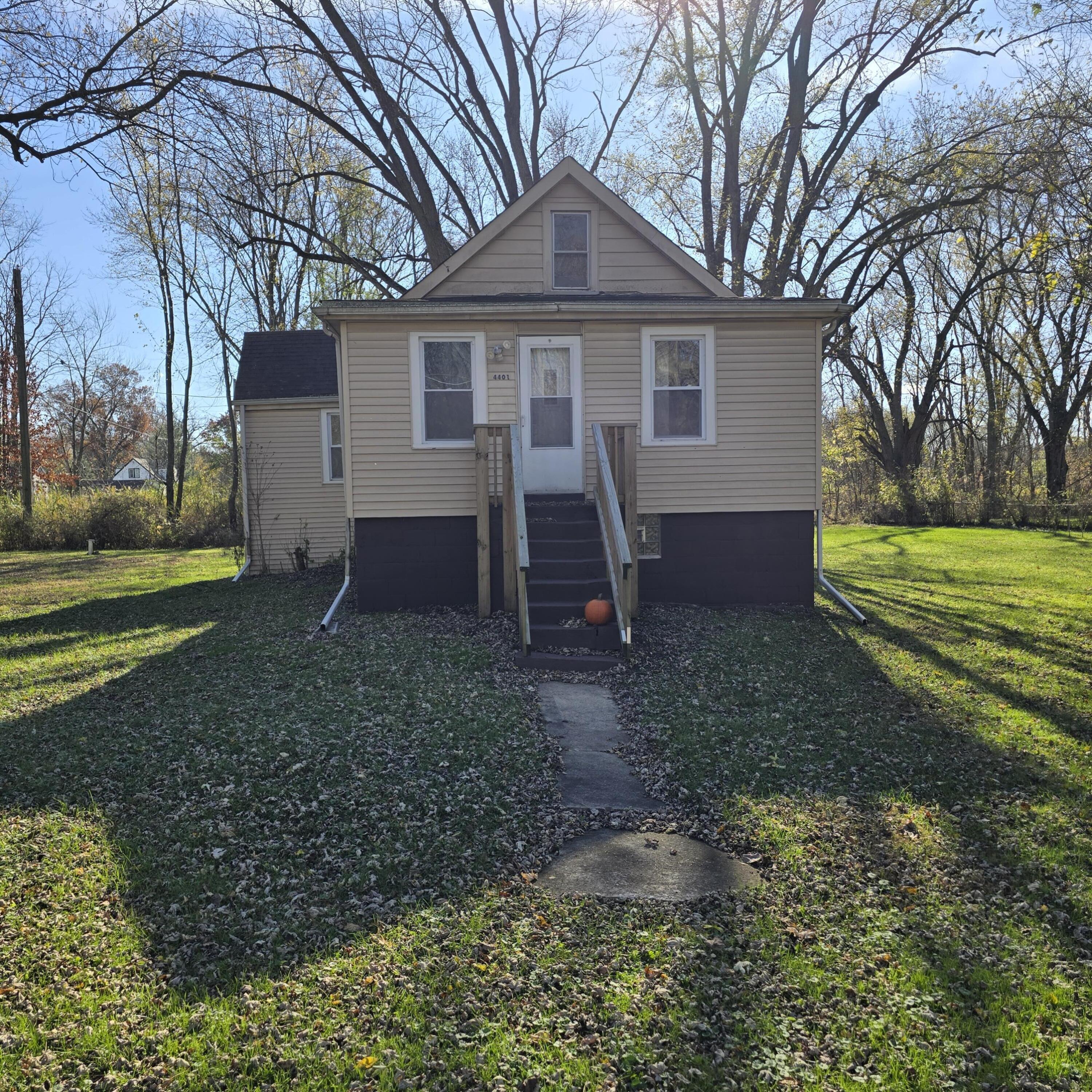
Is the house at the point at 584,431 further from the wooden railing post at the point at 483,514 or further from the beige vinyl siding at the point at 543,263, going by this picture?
the beige vinyl siding at the point at 543,263

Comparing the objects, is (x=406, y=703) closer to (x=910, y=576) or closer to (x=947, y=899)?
(x=947, y=899)

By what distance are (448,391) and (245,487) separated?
717 cm

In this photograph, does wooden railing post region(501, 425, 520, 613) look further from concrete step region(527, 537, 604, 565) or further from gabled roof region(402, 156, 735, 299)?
gabled roof region(402, 156, 735, 299)

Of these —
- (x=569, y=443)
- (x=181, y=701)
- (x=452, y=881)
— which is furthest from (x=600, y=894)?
(x=569, y=443)

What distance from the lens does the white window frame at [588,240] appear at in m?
12.3

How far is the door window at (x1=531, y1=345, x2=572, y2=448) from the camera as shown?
11.1 metres

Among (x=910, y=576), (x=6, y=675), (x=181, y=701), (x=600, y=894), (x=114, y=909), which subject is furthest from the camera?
(x=910, y=576)

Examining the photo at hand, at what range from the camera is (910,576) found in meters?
14.8

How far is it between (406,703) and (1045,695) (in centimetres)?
539

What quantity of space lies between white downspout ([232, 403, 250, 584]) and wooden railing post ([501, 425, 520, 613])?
7.83 metres

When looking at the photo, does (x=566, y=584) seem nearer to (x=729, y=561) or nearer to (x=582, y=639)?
(x=582, y=639)

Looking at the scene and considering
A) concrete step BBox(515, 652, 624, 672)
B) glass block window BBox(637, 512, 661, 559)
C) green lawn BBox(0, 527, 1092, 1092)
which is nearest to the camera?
green lawn BBox(0, 527, 1092, 1092)

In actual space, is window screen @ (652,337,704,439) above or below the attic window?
below

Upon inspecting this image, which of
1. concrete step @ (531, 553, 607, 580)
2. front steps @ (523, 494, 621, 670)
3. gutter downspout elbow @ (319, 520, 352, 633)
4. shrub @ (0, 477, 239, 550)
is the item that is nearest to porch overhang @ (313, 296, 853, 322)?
front steps @ (523, 494, 621, 670)
